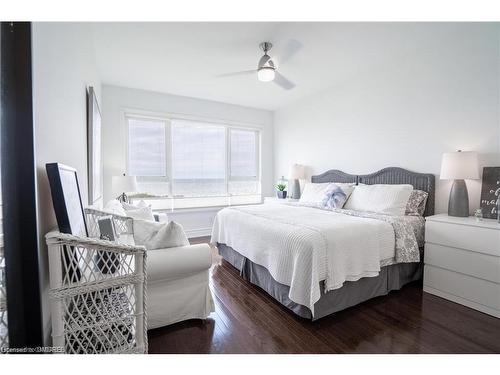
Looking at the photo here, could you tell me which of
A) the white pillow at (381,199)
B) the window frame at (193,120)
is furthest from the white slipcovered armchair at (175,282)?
the window frame at (193,120)

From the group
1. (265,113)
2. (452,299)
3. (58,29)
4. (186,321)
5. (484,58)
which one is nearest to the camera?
(58,29)

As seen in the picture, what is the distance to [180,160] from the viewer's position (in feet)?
15.1

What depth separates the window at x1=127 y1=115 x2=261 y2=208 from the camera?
14.0 feet

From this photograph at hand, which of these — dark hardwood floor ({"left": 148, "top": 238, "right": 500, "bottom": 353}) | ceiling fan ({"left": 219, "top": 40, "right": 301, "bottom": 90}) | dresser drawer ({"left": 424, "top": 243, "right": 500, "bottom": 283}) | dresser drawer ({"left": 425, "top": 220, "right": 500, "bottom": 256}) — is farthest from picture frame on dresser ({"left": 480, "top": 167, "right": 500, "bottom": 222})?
ceiling fan ({"left": 219, "top": 40, "right": 301, "bottom": 90})

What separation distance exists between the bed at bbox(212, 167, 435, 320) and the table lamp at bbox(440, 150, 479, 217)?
354 mm

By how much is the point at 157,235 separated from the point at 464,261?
263 cm

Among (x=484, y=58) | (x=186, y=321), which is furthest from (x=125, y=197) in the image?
(x=484, y=58)

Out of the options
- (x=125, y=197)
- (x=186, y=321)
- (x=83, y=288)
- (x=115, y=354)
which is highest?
(x=125, y=197)

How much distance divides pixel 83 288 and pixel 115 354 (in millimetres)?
415

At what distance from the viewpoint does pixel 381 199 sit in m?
2.82

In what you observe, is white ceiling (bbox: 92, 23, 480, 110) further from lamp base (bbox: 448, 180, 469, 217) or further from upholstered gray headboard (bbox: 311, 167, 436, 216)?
lamp base (bbox: 448, 180, 469, 217)

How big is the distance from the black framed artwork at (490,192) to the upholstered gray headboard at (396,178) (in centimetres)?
47

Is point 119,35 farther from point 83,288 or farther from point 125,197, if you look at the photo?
point 83,288

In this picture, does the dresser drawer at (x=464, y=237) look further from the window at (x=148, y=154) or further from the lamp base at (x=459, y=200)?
the window at (x=148, y=154)
